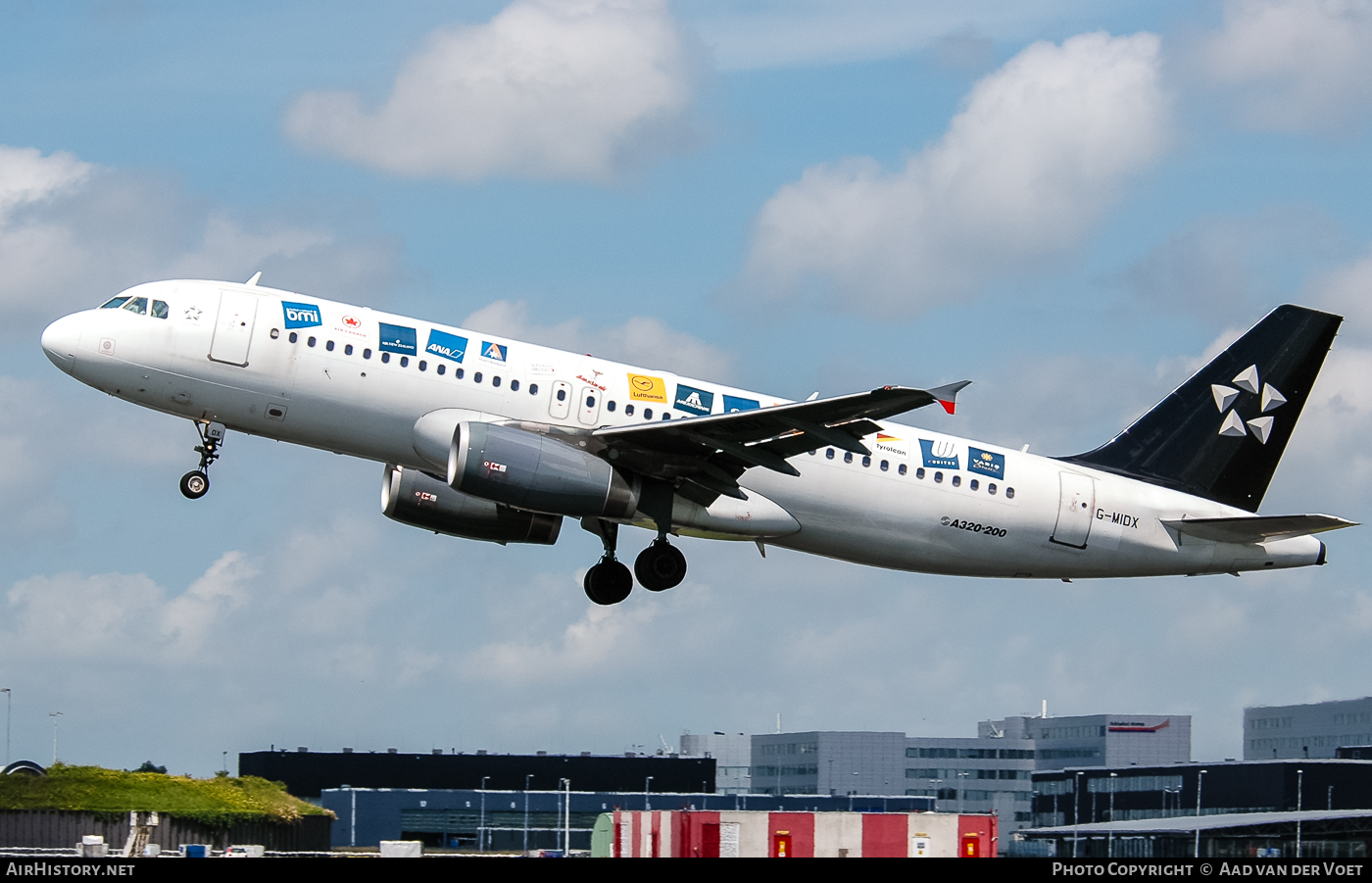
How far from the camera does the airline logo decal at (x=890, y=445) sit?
117 feet

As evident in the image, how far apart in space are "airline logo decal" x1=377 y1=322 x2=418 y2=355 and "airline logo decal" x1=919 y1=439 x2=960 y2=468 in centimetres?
1123

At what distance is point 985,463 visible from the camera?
3656cm

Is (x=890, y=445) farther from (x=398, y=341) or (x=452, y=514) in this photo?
(x=398, y=341)

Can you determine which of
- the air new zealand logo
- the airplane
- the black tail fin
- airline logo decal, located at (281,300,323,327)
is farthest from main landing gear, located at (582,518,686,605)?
the air new zealand logo

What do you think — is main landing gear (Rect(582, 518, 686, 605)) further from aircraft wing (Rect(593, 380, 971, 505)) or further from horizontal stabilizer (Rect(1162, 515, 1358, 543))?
horizontal stabilizer (Rect(1162, 515, 1358, 543))

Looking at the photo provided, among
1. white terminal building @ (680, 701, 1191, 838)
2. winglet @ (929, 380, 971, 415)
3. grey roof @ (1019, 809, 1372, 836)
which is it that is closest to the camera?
winglet @ (929, 380, 971, 415)

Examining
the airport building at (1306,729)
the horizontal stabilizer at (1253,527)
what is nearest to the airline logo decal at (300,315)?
the horizontal stabilizer at (1253,527)

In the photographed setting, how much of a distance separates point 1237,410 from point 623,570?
621 inches

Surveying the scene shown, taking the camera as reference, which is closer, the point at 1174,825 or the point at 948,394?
the point at 948,394

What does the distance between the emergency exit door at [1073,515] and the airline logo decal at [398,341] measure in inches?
583

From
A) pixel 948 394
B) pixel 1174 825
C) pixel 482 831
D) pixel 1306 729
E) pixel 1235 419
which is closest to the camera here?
pixel 948 394

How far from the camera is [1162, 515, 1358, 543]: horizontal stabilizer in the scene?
3559 centimetres

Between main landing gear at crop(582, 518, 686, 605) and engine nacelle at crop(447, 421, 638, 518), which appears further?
main landing gear at crop(582, 518, 686, 605)

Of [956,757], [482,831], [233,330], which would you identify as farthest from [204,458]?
[956,757]
